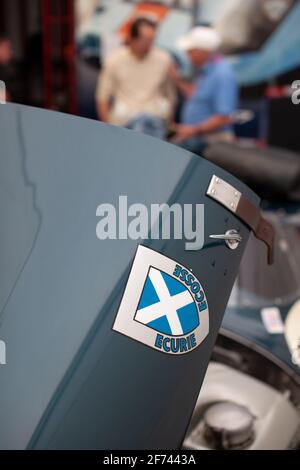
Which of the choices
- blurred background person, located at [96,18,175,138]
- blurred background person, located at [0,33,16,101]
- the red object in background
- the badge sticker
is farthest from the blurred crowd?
the badge sticker

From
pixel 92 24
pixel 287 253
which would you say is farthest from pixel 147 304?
pixel 92 24

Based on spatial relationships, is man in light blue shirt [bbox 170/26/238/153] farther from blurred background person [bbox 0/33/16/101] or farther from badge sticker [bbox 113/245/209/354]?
badge sticker [bbox 113/245/209/354]

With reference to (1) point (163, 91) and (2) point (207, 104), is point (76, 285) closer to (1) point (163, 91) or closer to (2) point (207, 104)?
(2) point (207, 104)

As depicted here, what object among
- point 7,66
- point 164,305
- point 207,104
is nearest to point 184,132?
point 207,104

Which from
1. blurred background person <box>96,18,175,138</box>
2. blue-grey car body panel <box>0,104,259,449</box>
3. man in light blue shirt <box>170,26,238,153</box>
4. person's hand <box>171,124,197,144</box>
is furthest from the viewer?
blurred background person <box>96,18,175,138</box>

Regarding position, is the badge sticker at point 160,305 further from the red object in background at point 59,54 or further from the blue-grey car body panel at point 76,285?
the red object in background at point 59,54

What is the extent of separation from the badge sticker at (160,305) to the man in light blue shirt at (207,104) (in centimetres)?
419

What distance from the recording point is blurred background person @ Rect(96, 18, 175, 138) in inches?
226

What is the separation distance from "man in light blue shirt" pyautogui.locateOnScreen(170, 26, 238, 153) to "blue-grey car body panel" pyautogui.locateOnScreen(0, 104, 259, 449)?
4195 mm

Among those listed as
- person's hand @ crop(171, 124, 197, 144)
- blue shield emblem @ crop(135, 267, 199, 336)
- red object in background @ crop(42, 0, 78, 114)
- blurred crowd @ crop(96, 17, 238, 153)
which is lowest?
blue shield emblem @ crop(135, 267, 199, 336)

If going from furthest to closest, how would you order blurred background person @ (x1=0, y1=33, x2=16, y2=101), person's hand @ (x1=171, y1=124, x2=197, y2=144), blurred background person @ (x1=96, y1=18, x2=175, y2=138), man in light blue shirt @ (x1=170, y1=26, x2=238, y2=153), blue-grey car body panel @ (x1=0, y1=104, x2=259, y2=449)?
blurred background person @ (x1=0, y1=33, x2=16, y2=101), blurred background person @ (x1=96, y1=18, x2=175, y2=138), person's hand @ (x1=171, y1=124, x2=197, y2=144), man in light blue shirt @ (x1=170, y1=26, x2=238, y2=153), blue-grey car body panel @ (x1=0, y1=104, x2=259, y2=449)

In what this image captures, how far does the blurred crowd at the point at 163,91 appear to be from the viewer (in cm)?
553

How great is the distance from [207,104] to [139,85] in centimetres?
68

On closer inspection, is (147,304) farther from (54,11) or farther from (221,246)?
(54,11)
